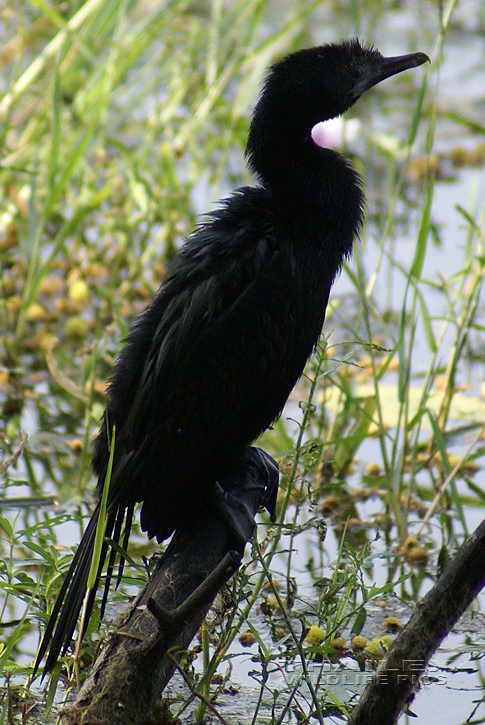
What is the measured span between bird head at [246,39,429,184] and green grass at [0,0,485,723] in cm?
34

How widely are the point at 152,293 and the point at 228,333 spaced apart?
2245mm

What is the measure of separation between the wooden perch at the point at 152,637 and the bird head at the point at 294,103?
3.40 ft

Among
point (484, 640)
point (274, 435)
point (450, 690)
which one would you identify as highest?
point (274, 435)

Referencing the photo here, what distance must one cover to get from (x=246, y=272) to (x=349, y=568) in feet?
2.54

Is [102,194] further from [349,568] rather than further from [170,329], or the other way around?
[349,568]

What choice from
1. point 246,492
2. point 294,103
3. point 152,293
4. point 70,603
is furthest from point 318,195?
point 152,293

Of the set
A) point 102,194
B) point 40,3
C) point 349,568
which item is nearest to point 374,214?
point 102,194

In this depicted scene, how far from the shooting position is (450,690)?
2.29 metres

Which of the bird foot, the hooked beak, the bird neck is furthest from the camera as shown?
the hooked beak

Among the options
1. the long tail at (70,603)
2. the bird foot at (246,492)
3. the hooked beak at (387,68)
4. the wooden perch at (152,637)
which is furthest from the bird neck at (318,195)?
the long tail at (70,603)

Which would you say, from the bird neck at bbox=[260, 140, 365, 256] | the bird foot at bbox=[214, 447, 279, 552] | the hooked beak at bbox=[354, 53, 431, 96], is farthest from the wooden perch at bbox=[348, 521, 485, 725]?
the hooked beak at bbox=[354, 53, 431, 96]

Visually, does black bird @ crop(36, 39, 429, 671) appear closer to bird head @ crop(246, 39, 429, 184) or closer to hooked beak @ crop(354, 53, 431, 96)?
bird head @ crop(246, 39, 429, 184)

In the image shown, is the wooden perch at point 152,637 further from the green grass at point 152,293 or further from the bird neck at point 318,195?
the bird neck at point 318,195

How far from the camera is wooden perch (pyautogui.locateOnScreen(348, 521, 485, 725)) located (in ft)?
5.56
